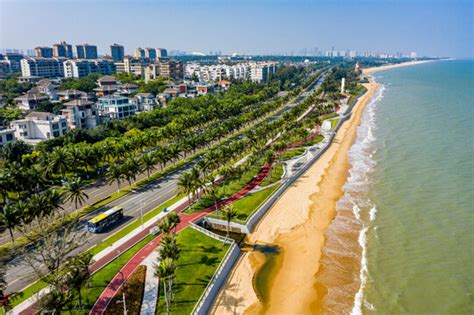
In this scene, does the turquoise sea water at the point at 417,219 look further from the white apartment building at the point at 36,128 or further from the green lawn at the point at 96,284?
the white apartment building at the point at 36,128

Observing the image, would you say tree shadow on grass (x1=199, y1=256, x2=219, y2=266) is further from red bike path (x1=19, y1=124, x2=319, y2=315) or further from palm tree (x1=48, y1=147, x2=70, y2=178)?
palm tree (x1=48, y1=147, x2=70, y2=178)

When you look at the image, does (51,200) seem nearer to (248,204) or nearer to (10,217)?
(10,217)

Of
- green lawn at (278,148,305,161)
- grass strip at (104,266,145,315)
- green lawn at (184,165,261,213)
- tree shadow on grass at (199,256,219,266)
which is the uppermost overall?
green lawn at (278,148,305,161)

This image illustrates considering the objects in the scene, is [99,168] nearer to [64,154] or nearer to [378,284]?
[64,154]

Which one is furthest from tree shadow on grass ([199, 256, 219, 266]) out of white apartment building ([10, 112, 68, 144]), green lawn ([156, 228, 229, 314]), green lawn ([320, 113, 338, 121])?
green lawn ([320, 113, 338, 121])

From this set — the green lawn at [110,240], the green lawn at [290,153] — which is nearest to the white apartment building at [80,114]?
the green lawn at [110,240]

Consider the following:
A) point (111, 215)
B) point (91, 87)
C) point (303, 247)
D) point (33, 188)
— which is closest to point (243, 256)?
point (303, 247)
